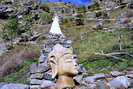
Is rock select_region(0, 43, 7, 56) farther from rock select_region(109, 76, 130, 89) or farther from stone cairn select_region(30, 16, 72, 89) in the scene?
rock select_region(109, 76, 130, 89)

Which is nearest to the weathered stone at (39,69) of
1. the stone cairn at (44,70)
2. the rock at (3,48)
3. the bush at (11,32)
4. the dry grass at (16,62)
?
the stone cairn at (44,70)

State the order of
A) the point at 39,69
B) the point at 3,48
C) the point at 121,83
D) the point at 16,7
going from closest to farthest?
the point at 121,83, the point at 39,69, the point at 3,48, the point at 16,7

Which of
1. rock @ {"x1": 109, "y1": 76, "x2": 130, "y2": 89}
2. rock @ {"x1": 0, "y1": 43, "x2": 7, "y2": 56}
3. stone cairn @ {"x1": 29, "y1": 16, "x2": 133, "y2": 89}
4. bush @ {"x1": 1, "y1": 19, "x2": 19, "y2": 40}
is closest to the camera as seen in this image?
rock @ {"x1": 109, "y1": 76, "x2": 130, "y2": 89}

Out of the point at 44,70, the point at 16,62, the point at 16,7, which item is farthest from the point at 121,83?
the point at 16,7

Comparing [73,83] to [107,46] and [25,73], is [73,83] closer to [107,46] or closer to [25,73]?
[25,73]

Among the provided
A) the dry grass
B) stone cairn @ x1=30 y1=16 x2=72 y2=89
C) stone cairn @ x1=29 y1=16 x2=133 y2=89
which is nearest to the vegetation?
stone cairn @ x1=29 y1=16 x2=133 y2=89

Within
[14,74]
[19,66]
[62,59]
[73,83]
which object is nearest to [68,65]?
[62,59]

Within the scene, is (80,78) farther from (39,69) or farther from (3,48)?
(3,48)

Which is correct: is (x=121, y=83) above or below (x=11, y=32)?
above

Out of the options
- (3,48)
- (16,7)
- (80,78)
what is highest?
(16,7)

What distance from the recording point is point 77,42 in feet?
43.9

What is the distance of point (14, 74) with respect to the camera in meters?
10.0

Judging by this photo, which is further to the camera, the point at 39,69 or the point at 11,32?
the point at 11,32

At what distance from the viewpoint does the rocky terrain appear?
7.60 m
